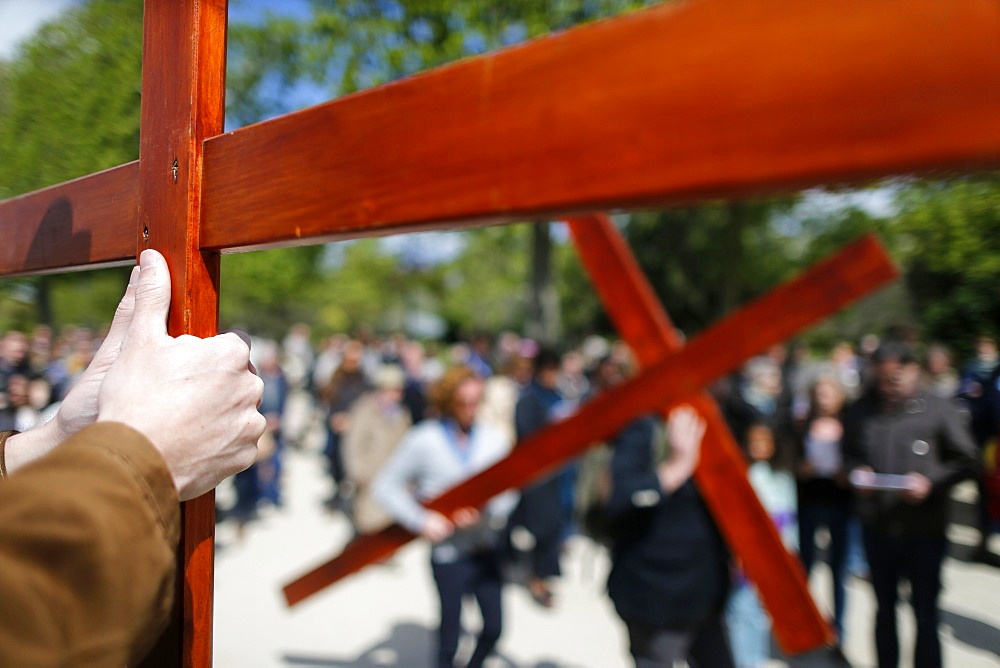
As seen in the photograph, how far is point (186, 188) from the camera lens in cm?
74

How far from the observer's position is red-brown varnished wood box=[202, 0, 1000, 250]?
14.3 inches

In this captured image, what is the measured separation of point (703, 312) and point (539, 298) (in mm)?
13479

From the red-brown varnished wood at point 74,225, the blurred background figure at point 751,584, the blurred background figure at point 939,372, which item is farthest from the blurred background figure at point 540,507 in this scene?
the red-brown varnished wood at point 74,225

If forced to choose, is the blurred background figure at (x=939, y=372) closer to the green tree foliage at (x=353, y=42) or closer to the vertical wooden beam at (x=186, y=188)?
the green tree foliage at (x=353, y=42)

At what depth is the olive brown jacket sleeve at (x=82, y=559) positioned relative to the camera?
1.44 ft

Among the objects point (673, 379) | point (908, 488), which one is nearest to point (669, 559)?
point (673, 379)

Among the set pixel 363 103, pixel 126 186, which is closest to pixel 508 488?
pixel 126 186

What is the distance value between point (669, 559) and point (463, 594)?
→ 1.13 metres

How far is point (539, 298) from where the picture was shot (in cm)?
705

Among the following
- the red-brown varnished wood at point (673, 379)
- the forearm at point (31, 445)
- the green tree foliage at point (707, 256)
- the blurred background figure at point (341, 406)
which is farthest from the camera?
the green tree foliage at point (707, 256)

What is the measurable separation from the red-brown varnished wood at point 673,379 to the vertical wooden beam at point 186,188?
1606mm

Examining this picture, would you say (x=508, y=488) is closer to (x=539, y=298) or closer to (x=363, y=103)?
(x=363, y=103)

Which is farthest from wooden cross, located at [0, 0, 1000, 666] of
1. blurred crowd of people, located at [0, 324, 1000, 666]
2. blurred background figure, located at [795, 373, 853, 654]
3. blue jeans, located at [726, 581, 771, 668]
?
blurred background figure, located at [795, 373, 853, 654]

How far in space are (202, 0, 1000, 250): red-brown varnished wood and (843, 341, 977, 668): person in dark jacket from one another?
321 centimetres
